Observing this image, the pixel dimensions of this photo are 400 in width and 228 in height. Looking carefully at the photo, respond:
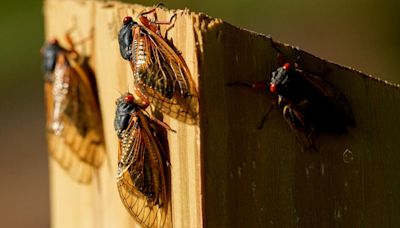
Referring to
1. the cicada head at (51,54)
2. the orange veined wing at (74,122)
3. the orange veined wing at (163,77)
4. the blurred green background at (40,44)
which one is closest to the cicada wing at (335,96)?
the orange veined wing at (163,77)

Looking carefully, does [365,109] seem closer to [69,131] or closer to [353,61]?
[69,131]

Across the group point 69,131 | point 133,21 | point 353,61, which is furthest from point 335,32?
point 133,21

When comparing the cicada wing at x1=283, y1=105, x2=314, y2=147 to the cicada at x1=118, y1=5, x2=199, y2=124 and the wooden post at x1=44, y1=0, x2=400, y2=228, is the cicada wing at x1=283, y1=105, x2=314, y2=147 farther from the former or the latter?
the cicada at x1=118, y1=5, x2=199, y2=124

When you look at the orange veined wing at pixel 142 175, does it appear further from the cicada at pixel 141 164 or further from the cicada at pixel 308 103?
the cicada at pixel 308 103

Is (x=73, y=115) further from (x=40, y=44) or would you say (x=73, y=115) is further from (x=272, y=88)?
(x=40, y=44)

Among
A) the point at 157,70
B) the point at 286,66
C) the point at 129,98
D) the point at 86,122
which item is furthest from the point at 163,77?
the point at 86,122
